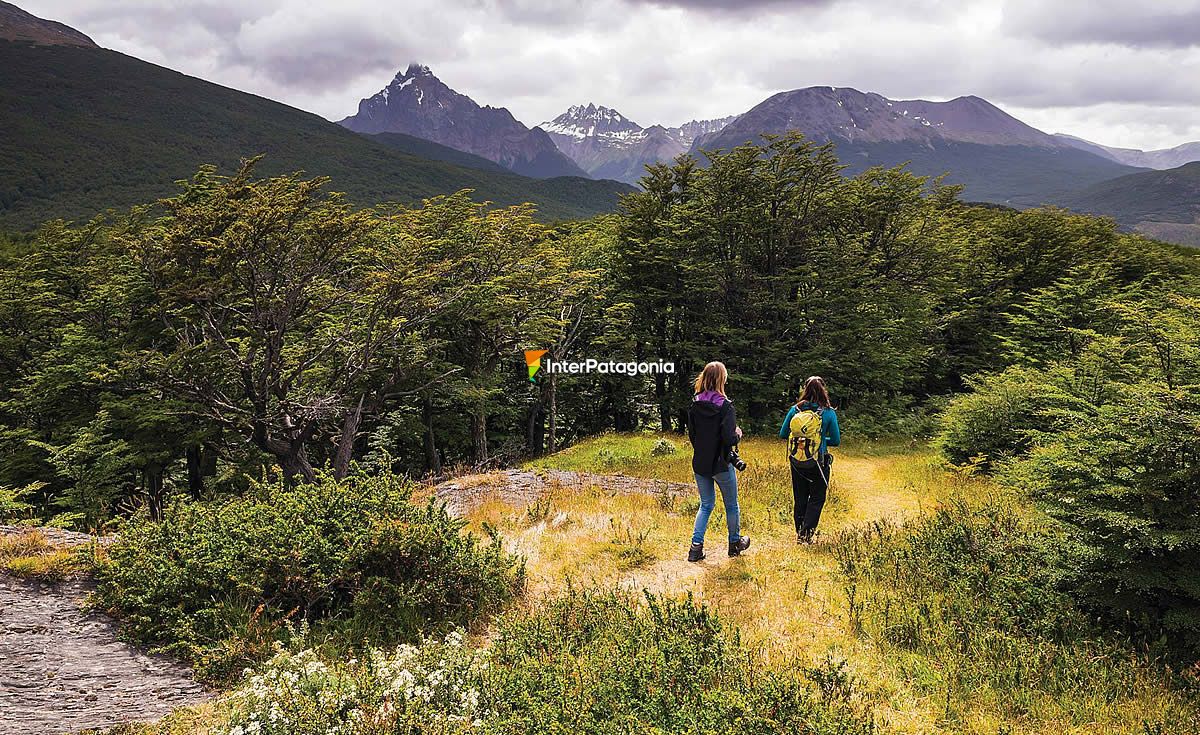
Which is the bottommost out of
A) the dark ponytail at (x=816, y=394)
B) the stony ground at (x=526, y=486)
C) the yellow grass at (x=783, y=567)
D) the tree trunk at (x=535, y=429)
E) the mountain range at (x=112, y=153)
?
the tree trunk at (x=535, y=429)

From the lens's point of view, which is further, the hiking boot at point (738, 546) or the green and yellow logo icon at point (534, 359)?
the green and yellow logo icon at point (534, 359)

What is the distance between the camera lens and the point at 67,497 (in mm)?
16906

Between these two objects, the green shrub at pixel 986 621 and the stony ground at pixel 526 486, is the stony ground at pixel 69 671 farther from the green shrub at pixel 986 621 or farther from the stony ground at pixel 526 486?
the green shrub at pixel 986 621

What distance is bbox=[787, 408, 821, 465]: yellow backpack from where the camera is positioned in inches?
306

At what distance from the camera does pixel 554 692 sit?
3949mm

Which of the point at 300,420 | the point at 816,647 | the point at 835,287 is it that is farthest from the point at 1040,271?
the point at 300,420

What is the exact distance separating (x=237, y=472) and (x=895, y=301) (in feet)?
91.6

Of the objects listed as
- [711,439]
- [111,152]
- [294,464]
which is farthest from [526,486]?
[111,152]

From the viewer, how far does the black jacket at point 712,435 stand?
22.0 feet

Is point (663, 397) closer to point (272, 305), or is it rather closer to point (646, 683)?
point (272, 305)

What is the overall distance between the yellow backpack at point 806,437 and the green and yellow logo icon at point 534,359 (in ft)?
56.8

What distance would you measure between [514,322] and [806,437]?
637 inches

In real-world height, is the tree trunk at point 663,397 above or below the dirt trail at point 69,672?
below

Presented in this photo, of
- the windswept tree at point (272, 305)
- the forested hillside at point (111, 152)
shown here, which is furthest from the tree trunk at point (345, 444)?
the forested hillside at point (111, 152)
